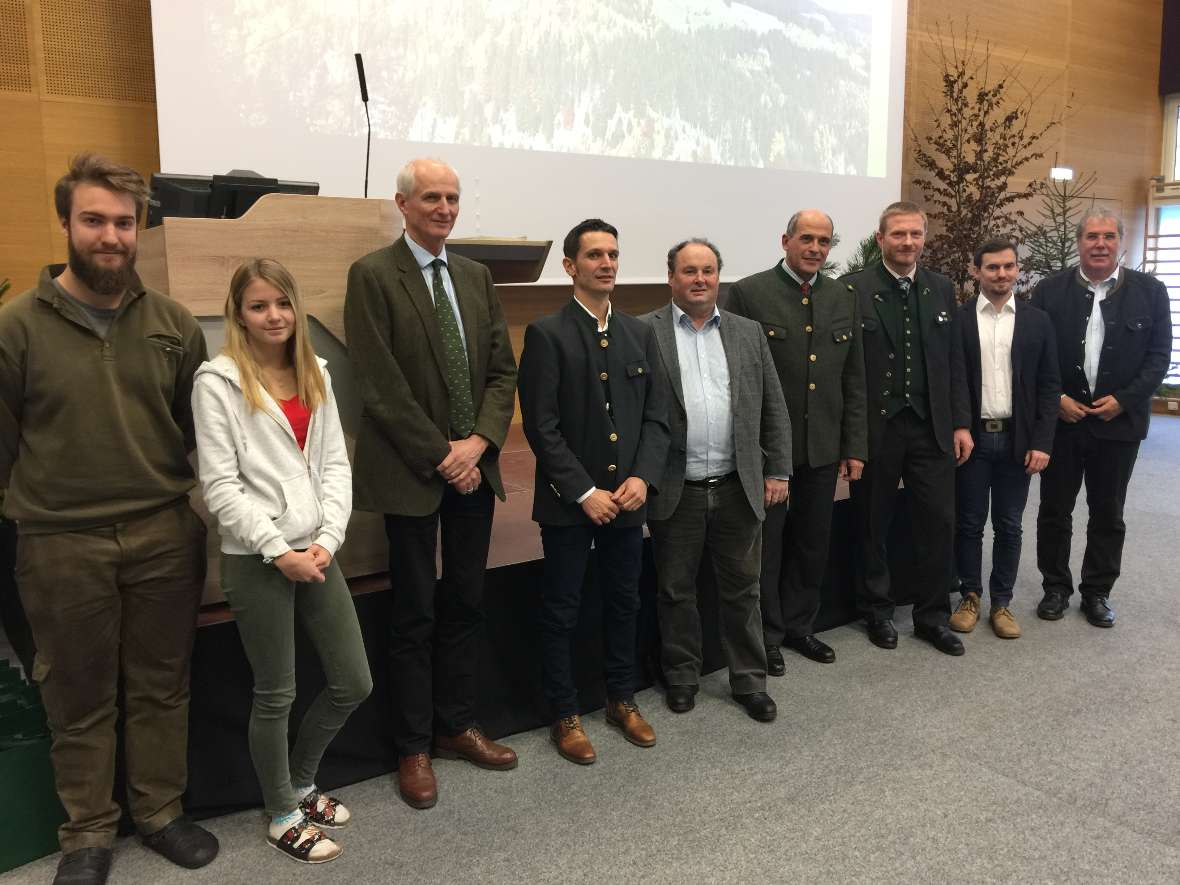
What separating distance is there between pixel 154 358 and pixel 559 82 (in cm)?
410

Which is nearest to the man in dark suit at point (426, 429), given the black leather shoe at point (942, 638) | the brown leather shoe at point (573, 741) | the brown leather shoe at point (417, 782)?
the brown leather shoe at point (417, 782)

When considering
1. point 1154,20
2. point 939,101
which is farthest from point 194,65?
point 1154,20

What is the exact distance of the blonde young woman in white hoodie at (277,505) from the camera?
204cm

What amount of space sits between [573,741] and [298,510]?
1.12m

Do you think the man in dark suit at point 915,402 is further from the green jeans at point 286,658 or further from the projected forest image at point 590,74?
the projected forest image at point 590,74

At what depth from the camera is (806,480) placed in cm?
324

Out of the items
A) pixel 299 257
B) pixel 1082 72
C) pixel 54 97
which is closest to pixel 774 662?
pixel 299 257

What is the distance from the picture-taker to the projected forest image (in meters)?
4.72

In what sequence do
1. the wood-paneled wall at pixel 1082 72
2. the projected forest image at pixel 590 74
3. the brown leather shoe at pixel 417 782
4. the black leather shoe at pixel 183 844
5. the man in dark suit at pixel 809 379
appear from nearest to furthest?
the black leather shoe at pixel 183 844 → the brown leather shoe at pixel 417 782 → the man in dark suit at pixel 809 379 → the projected forest image at pixel 590 74 → the wood-paneled wall at pixel 1082 72

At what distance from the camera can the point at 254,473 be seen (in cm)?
206

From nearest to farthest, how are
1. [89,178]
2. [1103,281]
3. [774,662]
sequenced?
[89,178], [774,662], [1103,281]

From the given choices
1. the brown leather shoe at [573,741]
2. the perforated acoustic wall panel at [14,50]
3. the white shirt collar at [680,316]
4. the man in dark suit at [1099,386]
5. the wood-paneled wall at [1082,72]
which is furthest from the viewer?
the wood-paneled wall at [1082,72]

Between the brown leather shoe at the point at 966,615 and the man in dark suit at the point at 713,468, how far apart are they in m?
1.14

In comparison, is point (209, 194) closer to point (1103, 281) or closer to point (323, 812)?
point (323, 812)
